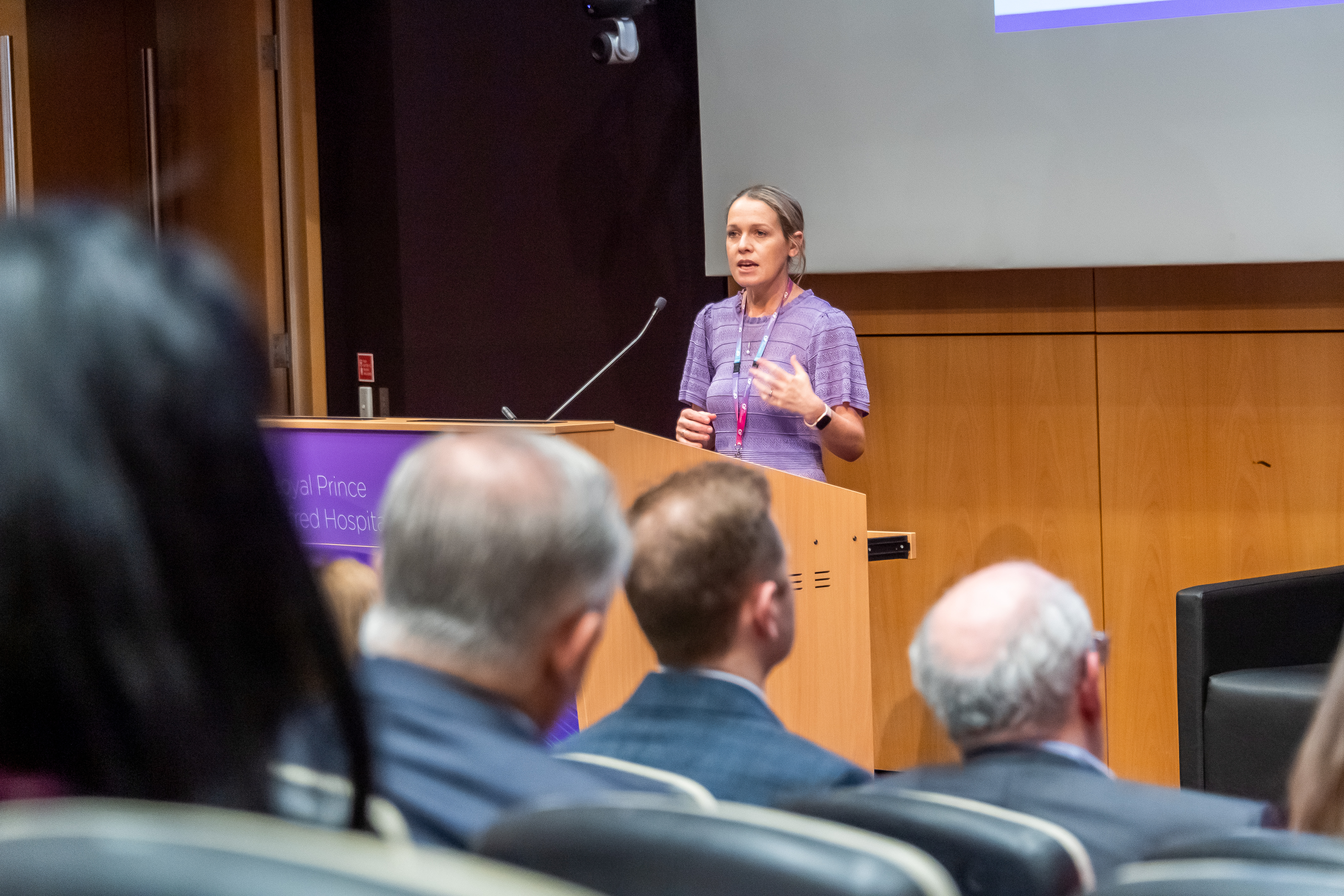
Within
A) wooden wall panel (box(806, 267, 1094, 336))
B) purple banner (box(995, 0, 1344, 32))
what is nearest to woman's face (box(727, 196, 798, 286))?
wooden wall panel (box(806, 267, 1094, 336))

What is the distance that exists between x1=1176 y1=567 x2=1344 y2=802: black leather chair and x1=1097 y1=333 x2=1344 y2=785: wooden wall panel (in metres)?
0.46

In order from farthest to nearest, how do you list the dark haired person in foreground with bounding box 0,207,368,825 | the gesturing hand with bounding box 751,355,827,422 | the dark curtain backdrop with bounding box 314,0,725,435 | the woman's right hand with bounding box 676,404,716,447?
the dark curtain backdrop with bounding box 314,0,725,435
the woman's right hand with bounding box 676,404,716,447
the gesturing hand with bounding box 751,355,827,422
the dark haired person in foreground with bounding box 0,207,368,825

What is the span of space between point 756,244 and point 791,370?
340 millimetres

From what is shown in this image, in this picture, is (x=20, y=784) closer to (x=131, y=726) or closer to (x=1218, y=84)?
(x=131, y=726)

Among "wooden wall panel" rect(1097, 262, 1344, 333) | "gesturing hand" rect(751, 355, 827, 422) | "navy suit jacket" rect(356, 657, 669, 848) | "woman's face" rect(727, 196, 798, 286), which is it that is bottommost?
"navy suit jacket" rect(356, 657, 669, 848)

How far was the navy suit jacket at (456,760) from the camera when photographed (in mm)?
994

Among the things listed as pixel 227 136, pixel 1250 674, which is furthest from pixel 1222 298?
pixel 227 136

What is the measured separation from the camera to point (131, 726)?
553 millimetres

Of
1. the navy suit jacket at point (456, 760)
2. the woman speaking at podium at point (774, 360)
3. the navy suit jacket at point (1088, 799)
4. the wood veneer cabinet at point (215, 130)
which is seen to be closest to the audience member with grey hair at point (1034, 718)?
the navy suit jacket at point (1088, 799)

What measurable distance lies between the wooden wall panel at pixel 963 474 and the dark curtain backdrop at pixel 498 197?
1065 mm

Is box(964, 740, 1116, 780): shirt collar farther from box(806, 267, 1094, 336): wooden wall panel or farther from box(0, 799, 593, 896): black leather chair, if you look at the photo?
box(806, 267, 1094, 336): wooden wall panel

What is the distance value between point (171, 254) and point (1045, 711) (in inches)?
38.6

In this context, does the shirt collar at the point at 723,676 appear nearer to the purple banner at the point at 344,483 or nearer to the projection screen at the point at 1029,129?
the purple banner at the point at 344,483

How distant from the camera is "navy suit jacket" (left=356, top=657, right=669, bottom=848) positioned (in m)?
0.99
